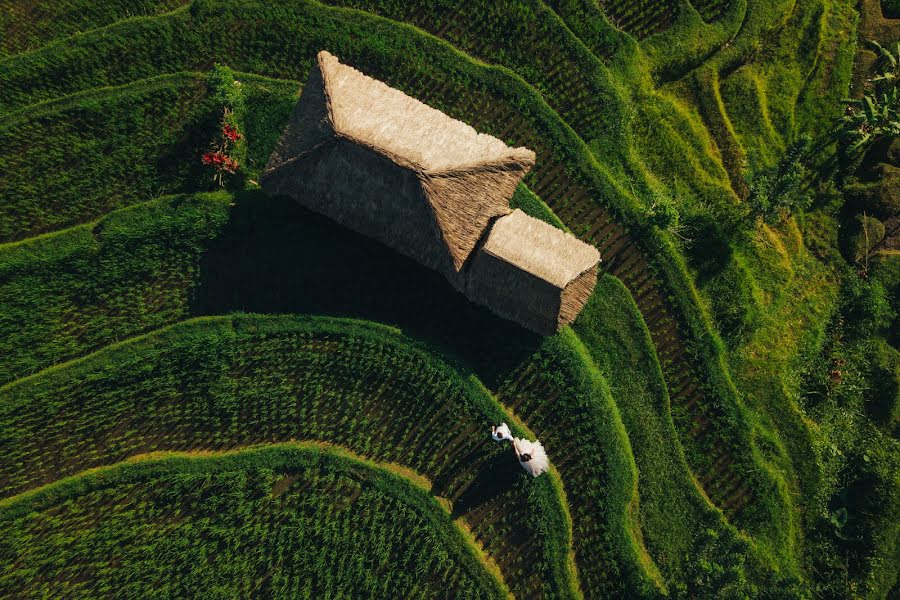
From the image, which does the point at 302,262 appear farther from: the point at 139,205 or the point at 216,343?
the point at 139,205

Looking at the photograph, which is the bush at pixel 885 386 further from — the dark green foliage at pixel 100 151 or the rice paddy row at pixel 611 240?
the dark green foliage at pixel 100 151

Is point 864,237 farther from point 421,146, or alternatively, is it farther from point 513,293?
point 421,146

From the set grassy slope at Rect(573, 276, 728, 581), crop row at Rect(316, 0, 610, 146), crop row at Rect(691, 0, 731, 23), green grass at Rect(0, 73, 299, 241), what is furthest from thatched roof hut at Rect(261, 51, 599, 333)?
crop row at Rect(691, 0, 731, 23)

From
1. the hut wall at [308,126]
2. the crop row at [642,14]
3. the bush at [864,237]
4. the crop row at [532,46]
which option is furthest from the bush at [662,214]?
the hut wall at [308,126]

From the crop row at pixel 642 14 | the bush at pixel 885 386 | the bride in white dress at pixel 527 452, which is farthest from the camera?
the crop row at pixel 642 14

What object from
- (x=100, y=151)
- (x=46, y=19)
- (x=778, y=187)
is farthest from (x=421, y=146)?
(x=46, y=19)

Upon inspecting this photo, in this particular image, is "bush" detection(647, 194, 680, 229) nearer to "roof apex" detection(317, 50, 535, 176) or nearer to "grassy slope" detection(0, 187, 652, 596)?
"grassy slope" detection(0, 187, 652, 596)
